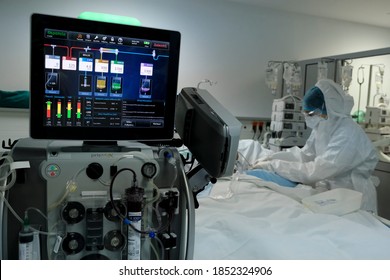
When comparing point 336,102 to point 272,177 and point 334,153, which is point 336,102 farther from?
point 272,177

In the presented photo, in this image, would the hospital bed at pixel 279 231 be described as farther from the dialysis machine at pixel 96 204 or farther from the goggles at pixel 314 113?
the goggles at pixel 314 113

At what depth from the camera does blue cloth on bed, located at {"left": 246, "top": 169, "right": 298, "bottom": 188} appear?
7.10 feet

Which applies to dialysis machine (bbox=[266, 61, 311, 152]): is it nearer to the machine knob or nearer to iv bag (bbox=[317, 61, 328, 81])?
iv bag (bbox=[317, 61, 328, 81])

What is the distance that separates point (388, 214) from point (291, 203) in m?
1.94

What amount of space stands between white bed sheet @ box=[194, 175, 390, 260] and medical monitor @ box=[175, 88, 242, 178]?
14.5 inches

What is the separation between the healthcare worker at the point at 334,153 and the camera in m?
2.24

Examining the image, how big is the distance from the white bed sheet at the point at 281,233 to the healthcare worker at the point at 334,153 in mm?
652

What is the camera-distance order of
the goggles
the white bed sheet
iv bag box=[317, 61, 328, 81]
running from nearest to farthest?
the white bed sheet
the goggles
iv bag box=[317, 61, 328, 81]

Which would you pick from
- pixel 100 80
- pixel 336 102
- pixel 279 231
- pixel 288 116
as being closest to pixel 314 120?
pixel 336 102

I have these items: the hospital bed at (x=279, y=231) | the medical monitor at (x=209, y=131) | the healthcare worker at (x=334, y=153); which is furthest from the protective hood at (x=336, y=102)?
the medical monitor at (x=209, y=131)

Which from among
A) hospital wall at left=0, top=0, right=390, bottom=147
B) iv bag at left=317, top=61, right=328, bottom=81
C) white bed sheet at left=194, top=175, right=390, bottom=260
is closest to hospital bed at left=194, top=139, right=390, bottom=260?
white bed sheet at left=194, top=175, right=390, bottom=260

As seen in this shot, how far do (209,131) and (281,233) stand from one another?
58 centimetres

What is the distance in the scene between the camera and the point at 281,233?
4.24ft
